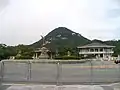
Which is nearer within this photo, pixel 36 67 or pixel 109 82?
pixel 109 82

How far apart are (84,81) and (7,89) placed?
172 inches

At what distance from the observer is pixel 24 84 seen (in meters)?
13.7

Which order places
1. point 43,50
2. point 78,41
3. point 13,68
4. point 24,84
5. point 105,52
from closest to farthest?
1. point 24,84
2. point 13,68
3. point 43,50
4. point 105,52
5. point 78,41

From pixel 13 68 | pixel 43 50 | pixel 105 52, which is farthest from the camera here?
pixel 105 52

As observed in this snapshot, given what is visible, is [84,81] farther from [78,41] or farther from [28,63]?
[78,41]

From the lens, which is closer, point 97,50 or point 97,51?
point 97,51

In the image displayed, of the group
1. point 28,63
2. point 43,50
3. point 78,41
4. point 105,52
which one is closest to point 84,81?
point 28,63

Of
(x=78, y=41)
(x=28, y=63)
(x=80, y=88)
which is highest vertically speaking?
(x=78, y=41)

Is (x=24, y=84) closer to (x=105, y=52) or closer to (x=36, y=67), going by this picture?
(x=36, y=67)

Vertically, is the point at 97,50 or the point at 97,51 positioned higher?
the point at 97,50

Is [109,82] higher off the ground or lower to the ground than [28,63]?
lower

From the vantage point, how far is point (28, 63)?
1453cm

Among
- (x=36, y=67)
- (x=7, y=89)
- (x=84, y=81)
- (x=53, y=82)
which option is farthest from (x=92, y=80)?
(x=36, y=67)

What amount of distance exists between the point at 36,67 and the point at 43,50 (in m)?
42.9
